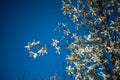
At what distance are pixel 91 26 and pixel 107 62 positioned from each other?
7.22 ft

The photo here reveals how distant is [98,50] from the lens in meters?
9.81

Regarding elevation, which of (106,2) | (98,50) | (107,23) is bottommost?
(98,50)

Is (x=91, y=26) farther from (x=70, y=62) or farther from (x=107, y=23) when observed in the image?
(x=70, y=62)

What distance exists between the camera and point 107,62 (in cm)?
955

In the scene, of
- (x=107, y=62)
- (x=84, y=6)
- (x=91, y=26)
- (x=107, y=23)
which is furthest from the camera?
(x=84, y=6)

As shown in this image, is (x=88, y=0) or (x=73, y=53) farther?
(x=88, y=0)

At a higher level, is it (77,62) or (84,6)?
(84,6)

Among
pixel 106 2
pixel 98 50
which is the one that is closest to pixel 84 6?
pixel 106 2

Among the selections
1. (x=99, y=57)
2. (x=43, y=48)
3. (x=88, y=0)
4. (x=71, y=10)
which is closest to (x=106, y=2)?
(x=88, y=0)

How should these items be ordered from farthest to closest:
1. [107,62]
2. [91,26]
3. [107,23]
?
[91,26], [107,23], [107,62]

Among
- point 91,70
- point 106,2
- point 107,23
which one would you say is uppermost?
point 106,2

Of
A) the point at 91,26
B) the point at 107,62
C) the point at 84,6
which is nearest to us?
the point at 107,62

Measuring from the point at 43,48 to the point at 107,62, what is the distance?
2712 millimetres

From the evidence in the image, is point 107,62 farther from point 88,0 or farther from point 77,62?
point 88,0
